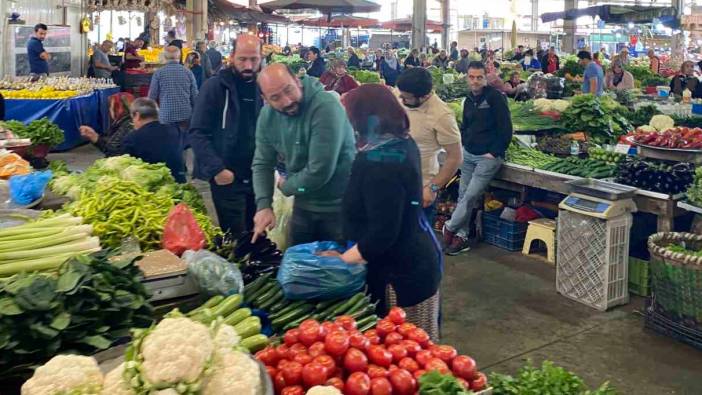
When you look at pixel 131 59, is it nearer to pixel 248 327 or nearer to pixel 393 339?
pixel 248 327

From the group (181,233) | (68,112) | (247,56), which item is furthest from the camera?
(68,112)

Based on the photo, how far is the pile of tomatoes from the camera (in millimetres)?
2264

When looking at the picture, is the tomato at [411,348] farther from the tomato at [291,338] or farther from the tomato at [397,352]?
the tomato at [291,338]

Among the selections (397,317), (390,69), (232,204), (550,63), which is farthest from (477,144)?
(550,63)

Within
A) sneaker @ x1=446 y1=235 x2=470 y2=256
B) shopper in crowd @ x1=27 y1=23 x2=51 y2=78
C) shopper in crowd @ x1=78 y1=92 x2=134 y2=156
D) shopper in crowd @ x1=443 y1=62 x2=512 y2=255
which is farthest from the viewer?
shopper in crowd @ x1=27 y1=23 x2=51 y2=78

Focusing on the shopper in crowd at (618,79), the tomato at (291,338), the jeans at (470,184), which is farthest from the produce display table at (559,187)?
the shopper in crowd at (618,79)

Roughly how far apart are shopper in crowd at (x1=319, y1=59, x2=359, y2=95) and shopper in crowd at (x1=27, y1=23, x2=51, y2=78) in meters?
5.04

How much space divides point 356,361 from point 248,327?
16.2 inches

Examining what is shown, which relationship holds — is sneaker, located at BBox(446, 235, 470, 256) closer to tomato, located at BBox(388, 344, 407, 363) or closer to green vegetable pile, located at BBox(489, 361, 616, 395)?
green vegetable pile, located at BBox(489, 361, 616, 395)

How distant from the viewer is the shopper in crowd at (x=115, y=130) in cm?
607

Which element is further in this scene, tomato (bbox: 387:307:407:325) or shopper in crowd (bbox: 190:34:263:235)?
shopper in crowd (bbox: 190:34:263:235)

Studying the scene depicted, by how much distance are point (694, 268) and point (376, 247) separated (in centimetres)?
262

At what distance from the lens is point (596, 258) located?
538cm

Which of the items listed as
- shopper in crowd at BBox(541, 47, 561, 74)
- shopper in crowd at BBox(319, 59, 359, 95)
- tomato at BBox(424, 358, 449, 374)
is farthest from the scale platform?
shopper in crowd at BBox(541, 47, 561, 74)
